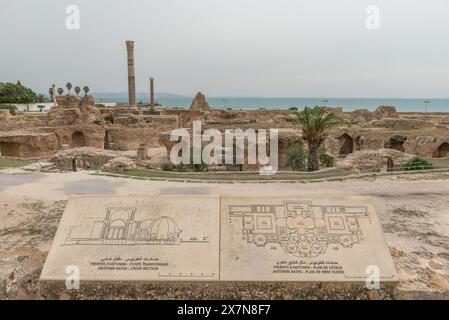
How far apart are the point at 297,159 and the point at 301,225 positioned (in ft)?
43.3

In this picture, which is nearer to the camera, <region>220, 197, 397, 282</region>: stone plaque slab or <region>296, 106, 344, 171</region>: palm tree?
<region>220, 197, 397, 282</region>: stone plaque slab

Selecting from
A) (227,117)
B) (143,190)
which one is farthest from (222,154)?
(227,117)

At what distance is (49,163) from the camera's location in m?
16.6

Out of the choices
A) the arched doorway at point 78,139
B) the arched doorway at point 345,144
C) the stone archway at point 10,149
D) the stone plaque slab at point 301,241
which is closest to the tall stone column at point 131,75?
the arched doorway at point 78,139

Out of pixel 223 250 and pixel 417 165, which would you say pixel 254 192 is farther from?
pixel 417 165

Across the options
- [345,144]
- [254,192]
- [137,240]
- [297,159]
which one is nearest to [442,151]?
[345,144]

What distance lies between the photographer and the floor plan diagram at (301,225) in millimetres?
5180

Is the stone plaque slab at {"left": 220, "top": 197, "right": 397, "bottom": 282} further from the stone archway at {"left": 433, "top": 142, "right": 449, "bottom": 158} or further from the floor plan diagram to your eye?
the stone archway at {"left": 433, "top": 142, "right": 449, "bottom": 158}

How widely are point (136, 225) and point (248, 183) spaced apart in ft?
24.5

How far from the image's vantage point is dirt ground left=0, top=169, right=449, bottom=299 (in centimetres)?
568

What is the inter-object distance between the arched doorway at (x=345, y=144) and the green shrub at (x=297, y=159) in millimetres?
11699

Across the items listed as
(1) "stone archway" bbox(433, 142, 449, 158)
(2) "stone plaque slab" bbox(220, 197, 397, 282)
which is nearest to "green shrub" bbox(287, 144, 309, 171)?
(1) "stone archway" bbox(433, 142, 449, 158)

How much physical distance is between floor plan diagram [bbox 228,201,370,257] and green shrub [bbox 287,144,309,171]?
496 inches
